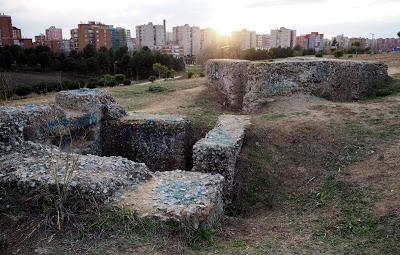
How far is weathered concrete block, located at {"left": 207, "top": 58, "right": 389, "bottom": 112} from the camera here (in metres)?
12.2

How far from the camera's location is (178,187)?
5.54 metres

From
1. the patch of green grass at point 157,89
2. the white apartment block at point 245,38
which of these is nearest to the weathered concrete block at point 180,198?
the patch of green grass at point 157,89

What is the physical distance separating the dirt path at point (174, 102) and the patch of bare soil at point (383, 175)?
6525 mm

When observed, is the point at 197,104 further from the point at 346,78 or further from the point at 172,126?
the point at 346,78

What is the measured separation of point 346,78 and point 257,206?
790 cm

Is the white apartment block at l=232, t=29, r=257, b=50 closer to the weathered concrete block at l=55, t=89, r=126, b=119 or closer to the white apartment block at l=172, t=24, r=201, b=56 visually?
the white apartment block at l=172, t=24, r=201, b=56

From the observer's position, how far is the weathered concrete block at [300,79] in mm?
12180

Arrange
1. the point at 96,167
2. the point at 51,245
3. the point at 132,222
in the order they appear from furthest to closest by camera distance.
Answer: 1. the point at 96,167
2. the point at 132,222
3. the point at 51,245

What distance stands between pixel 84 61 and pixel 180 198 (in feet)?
106

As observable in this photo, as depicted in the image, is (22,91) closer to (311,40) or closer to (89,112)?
(89,112)

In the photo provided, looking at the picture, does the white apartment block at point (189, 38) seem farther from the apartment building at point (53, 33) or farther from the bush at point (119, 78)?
the bush at point (119, 78)

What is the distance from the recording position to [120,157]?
6.55 metres

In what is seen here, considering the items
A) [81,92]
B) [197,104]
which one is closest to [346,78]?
[197,104]

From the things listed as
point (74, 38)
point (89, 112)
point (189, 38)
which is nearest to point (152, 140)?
point (89, 112)
